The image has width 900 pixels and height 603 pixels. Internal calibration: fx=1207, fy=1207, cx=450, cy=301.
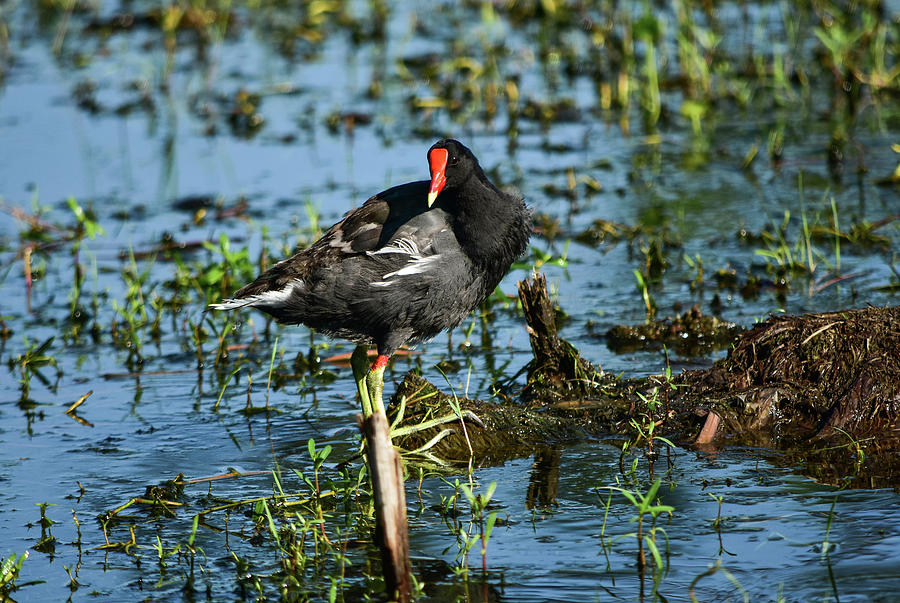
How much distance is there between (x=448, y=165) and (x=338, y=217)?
2.83m

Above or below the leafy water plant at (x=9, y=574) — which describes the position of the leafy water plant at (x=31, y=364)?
above

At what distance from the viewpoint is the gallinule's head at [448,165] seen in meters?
4.35

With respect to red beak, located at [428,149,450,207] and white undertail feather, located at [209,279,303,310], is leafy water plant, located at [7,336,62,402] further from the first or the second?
red beak, located at [428,149,450,207]

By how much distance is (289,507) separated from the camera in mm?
4102

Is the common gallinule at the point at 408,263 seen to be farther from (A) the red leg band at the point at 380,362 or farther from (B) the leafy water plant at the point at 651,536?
(B) the leafy water plant at the point at 651,536

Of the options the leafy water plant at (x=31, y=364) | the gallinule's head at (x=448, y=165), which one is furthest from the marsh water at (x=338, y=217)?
the gallinule's head at (x=448, y=165)

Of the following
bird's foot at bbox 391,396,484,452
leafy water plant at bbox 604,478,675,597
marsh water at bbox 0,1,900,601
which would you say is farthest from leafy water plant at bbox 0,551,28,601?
leafy water plant at bbox 604,478,675,597

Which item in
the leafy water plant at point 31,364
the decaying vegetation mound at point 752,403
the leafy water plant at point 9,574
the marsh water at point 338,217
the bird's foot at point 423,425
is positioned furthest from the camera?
the leafy water plant at point 31,364

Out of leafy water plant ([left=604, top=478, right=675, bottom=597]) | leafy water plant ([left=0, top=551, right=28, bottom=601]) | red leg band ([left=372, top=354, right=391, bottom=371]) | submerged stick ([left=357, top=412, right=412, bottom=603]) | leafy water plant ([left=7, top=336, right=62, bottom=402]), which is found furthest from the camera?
leafy water plant ([left=7, top=336, right=62, bottom=402])

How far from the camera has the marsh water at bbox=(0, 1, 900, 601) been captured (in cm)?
368

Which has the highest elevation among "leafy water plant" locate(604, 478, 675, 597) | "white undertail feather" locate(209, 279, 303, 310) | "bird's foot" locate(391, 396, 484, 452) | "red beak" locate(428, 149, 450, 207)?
"red beak" locate(428, 149, 450, 207)

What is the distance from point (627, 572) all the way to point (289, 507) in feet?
4.04

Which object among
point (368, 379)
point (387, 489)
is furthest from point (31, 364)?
point (387, 489)

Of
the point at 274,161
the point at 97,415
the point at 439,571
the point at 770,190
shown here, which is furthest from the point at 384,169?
the point at 439,571
